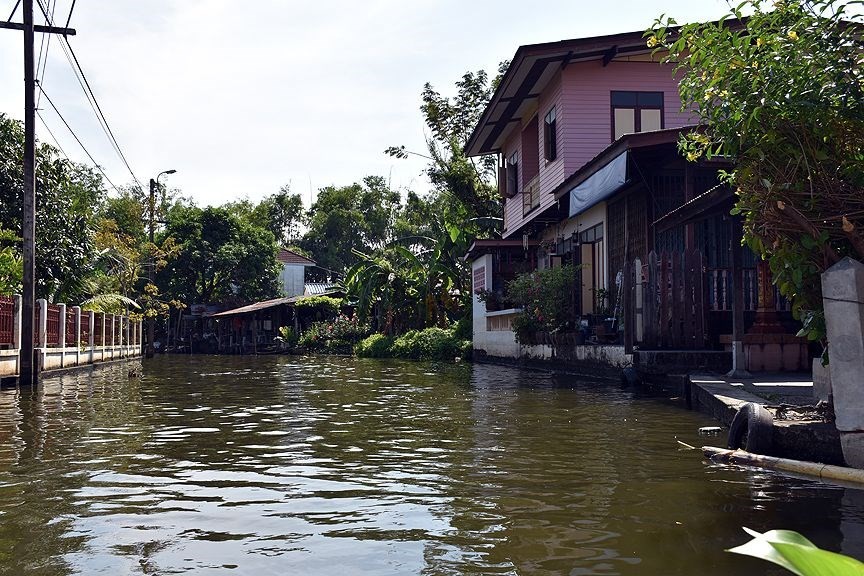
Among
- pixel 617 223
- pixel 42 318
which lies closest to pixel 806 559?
pixel 617 223

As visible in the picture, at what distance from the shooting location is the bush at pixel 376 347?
119ft

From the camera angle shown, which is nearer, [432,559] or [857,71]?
[432,559]

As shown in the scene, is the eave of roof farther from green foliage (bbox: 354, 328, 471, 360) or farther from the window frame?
green foliage (bbox: 354, 328, 471, 360)

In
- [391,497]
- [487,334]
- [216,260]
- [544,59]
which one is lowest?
[391,497]

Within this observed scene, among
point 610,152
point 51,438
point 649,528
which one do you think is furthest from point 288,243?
point 649,528

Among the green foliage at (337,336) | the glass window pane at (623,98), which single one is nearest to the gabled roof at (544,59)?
the glass window pane at (623,98)

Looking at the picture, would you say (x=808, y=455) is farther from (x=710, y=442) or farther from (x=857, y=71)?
(x=857, y=71)

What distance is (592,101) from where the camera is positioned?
21875 millimetres

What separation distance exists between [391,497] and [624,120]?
18143 millimetres

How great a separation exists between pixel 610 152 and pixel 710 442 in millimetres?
9432

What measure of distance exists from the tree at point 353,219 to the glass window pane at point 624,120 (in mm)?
42244

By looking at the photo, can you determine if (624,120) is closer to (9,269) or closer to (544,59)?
(544,59)

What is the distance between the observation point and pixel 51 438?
8914 mm

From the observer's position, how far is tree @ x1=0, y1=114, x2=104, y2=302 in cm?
2433
